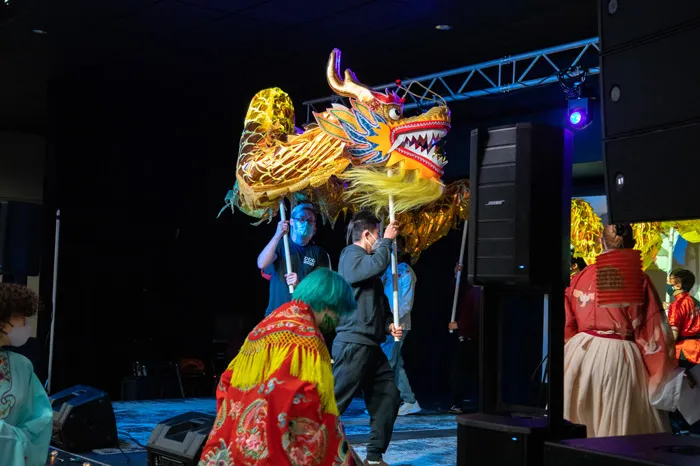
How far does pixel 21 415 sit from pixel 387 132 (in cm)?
284

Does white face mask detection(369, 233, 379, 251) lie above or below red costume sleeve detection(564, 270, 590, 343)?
above

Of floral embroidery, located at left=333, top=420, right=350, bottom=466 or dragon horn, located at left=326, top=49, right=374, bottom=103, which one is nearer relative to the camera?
floral embroidery, located at left=333, top=420, right=350, bottom=466

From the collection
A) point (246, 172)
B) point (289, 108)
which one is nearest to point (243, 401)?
point (246, 172)

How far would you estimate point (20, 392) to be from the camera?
3.98 metres

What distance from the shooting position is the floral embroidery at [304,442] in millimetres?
3395

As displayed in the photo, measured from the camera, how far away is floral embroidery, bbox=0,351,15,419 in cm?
391

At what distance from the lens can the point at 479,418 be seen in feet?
10.5

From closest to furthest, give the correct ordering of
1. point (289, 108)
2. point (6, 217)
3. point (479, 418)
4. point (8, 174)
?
point (479, 418) < point (6, 217) < point (289, 108) < point (8, 174)

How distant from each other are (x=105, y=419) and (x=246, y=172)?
198 cm

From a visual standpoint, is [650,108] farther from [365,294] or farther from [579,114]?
[579,114]

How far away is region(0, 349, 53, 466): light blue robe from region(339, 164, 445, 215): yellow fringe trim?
2.49 metres

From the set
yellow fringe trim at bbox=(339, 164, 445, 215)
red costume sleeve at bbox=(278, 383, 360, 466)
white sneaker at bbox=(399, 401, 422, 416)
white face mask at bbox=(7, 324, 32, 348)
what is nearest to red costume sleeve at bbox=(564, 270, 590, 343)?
yellow fringe trim at bbox=(339, 164, 445, 215)

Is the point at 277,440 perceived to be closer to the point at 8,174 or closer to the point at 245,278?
the point at 245,278

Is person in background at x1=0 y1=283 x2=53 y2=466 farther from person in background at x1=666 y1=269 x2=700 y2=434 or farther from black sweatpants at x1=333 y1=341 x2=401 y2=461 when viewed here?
person in background at x1=666 y1=269 x2=700 y2=434
